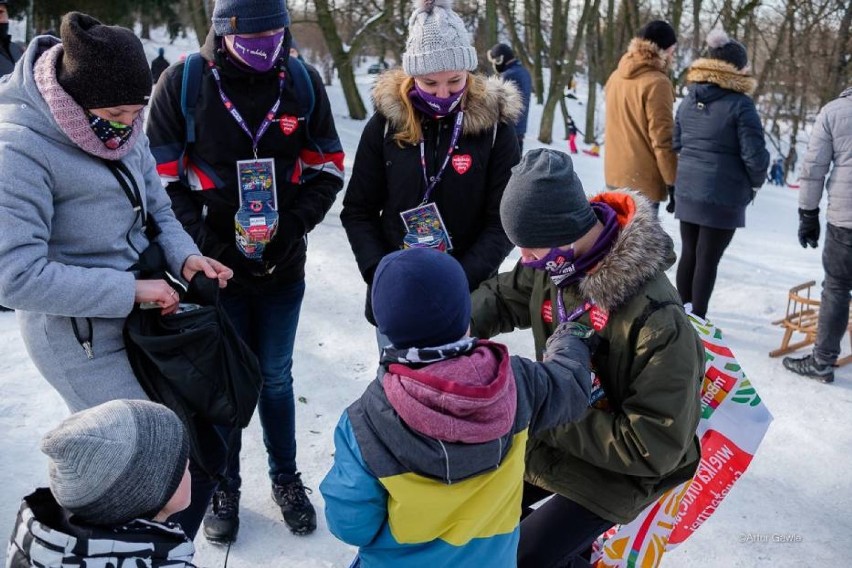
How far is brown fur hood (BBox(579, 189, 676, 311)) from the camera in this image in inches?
83.8

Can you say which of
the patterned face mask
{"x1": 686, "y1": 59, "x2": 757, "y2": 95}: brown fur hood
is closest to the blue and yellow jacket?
the patterned face mask

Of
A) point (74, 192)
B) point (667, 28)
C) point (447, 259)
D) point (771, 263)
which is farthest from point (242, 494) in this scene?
point (771, 263)

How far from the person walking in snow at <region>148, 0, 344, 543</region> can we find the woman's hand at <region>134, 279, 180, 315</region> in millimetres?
635

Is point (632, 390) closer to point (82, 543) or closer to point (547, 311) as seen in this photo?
point (547, 311)

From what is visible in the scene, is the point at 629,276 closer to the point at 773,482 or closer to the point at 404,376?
the point at 404,376

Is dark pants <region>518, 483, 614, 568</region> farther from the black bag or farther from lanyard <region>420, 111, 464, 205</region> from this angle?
lanyard <region>420, 111, 464, 205</region>

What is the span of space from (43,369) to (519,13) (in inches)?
947

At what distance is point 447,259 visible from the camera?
173 cm

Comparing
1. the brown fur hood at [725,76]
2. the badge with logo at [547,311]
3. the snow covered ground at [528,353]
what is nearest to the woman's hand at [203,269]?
the badge with logo at [547,311]

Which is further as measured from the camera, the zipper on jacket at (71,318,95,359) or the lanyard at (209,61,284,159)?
the lanyard at (209,61,284,159)

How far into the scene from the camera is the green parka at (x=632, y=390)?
2084 mm

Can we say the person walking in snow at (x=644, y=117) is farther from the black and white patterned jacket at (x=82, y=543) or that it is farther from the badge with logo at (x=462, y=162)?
the black and white patterned jacket at (x=82, y=543)

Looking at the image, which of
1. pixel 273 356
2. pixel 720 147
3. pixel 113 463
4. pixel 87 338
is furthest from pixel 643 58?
pixel 113 463

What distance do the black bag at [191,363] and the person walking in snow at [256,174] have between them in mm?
551
